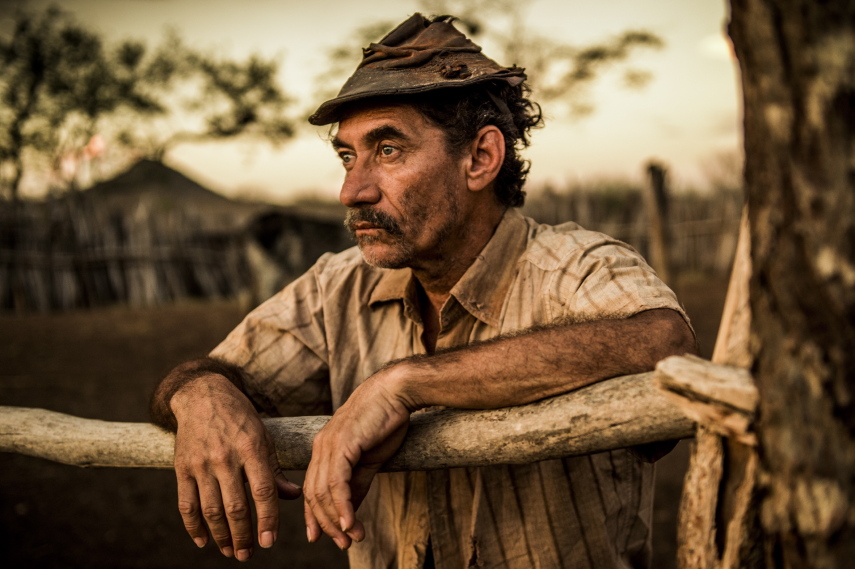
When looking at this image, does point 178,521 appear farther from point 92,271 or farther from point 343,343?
point 92,271

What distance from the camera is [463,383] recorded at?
4.45 ft

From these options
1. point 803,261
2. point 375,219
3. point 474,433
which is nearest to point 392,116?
point 375,219

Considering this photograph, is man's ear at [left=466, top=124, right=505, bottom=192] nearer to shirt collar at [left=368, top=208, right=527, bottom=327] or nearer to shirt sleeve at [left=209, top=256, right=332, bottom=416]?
shirt collar at [left=368, top=208, right=527, bottom=327]

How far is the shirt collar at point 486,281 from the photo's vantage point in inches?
75.8

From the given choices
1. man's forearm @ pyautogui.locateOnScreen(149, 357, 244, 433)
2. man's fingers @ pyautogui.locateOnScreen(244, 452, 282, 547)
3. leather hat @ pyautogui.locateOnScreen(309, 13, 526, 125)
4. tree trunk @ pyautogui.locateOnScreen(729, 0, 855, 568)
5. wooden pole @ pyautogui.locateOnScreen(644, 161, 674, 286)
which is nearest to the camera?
tree trunk @ pyautogui.locateOnScreen(729, 0, 855, 568)

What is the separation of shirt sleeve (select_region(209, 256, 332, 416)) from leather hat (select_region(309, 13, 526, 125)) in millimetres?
672

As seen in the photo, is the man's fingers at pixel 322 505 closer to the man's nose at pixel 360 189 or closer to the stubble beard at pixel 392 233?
the stubble beard at pixel 392 233

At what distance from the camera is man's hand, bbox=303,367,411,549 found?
130 cm

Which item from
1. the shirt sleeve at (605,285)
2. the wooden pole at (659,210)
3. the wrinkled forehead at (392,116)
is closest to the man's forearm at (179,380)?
the wrinkled forehead at (392,116)

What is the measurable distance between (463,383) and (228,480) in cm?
59

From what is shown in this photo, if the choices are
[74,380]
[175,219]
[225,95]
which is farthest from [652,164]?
[225,95]

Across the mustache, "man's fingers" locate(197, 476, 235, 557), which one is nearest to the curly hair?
the mustache

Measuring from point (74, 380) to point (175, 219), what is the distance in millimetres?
7065

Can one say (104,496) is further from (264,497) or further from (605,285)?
(605,285)
